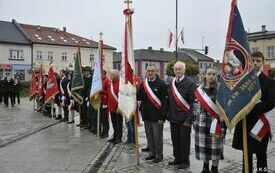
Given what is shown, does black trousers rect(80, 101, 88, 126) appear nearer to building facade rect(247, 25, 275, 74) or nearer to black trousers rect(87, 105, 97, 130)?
black trousers rect(87, 105, 97, 130)

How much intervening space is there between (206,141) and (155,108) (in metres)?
1.63

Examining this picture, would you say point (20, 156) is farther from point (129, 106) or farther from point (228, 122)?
point (228, 122)

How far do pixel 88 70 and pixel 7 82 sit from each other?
1251cm

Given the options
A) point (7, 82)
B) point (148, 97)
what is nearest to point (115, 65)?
point (7, 82)

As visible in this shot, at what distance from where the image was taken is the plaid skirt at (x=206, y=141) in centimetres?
619

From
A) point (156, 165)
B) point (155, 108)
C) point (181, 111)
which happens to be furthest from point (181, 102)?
point (156, 165)

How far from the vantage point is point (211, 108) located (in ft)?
19.8

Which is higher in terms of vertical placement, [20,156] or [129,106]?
[129,106]

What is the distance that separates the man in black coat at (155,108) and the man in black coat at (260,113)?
8.03 ft

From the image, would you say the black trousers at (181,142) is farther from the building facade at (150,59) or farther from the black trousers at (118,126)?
the building facade at (150,59)

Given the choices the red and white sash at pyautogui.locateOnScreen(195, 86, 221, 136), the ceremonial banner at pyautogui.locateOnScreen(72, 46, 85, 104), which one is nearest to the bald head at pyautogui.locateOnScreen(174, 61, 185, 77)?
Result: the red and white sash at pyautogui.locateOnScreen(195, 86, 221, 136)

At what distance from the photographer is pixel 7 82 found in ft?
76.5

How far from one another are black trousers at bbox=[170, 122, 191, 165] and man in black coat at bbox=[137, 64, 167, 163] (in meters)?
0.45

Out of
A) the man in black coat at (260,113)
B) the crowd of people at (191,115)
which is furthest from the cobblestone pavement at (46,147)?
the man in black coat at (260,113)
